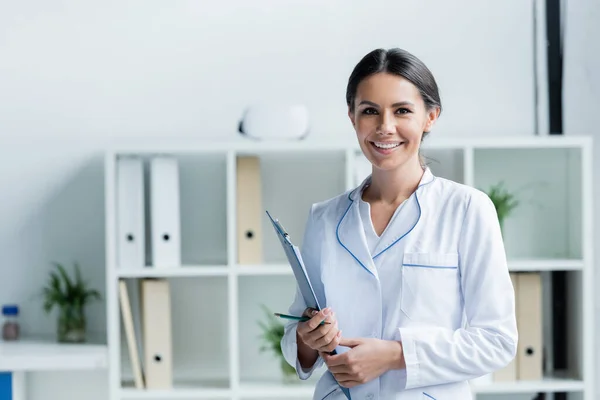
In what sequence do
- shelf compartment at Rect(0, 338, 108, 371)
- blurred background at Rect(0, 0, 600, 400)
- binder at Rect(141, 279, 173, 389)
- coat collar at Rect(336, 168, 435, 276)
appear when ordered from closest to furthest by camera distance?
coat collar at Rect(336, 168, 435, 276) < shelf compartment at Rect(0, 338, 108, 371) < binder at Rect(141, 279, 173, 389) < blurred background at Rect(0, 0, 600, 400)

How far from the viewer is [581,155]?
2.69 meters

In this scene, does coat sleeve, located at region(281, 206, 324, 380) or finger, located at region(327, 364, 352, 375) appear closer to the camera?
finger, located at region(327, 364, 352, 375)

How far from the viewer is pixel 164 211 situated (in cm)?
268

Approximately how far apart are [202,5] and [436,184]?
1783 millimetres

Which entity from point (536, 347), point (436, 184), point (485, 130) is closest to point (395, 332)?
point (436, 184)

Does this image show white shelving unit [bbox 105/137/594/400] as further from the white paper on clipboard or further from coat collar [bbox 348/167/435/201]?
the white paper on clipboard

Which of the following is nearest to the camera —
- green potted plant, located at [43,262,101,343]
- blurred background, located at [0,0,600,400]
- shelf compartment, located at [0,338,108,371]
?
shelf compartment, located at [0,338,108,371]

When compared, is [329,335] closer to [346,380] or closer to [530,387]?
[346,380]

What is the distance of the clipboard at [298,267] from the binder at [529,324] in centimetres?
156

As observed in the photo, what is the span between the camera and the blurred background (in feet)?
9.53

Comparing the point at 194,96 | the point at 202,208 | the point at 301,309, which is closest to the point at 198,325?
the point at 202,208

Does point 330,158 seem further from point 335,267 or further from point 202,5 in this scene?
point 335,267

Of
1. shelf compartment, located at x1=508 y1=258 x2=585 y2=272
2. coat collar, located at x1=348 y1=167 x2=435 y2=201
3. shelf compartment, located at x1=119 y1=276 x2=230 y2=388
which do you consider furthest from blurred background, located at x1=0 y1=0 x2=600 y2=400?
coat collar, located at x1=348 y1=167 x2=435 y2=201

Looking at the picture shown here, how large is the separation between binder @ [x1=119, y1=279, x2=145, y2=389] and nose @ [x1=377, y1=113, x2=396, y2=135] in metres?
1.59
